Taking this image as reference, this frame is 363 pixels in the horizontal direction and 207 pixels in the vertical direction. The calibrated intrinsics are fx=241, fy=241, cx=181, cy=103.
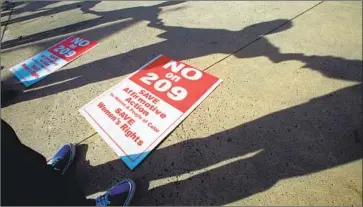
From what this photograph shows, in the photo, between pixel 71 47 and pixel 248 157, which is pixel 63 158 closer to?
pixel 248 157

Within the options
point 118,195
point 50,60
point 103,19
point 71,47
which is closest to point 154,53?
point 71,47

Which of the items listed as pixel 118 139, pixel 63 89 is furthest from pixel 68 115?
pixel 118 139

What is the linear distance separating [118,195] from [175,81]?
59.8 inches

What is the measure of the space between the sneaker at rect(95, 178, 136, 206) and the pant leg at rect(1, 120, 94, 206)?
1.62 ft

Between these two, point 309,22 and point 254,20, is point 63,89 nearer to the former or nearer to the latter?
point 254,20

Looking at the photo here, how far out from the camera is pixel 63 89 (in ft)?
10.7

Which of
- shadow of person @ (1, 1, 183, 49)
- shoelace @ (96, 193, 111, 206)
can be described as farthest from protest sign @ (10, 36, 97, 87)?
shoelace @ (96, 193, 111, 206)

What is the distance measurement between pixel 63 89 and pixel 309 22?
371 cm

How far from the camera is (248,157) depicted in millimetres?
2076

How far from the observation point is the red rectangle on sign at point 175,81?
2732 mm

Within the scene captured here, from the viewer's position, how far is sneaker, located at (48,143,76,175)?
2.21 meters

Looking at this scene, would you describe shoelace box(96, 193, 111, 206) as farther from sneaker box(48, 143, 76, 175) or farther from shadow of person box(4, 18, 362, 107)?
shadow of person box(4, 18, 362, 107)

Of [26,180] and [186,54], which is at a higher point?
[26,180]

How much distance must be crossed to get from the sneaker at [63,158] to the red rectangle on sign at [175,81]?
1.07 meters
